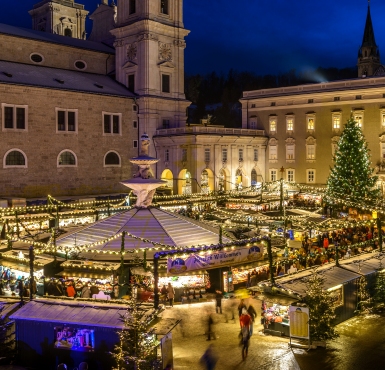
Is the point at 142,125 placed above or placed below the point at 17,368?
above

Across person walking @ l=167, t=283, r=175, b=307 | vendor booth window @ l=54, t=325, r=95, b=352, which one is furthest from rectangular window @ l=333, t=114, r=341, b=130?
vendor booth window @ l=54, t=325, r=95, b=352

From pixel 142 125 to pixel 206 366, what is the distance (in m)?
40.4

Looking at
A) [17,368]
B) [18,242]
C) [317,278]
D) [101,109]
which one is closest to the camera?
[17,368]

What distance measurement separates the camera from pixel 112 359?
1255 cm

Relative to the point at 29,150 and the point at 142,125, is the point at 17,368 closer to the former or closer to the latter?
the point at 29,150

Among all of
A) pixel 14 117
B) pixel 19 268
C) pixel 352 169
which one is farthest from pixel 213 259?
pixel 14 117

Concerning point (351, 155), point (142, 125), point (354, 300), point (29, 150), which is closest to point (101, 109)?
point (142, 125)

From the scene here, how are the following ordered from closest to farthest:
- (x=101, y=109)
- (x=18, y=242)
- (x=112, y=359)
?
(x=112, y=359), (x=18, y=242), (x=101, y=109)

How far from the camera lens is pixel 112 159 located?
161 ft

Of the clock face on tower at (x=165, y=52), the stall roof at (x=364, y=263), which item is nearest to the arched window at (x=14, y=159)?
the clock face on tower at (x=165, y=52)

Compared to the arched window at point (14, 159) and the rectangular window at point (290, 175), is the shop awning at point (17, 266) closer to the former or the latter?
the arched window at point (14, 159)

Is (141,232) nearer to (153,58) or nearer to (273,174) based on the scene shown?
(153,58)

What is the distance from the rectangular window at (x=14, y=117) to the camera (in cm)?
4116

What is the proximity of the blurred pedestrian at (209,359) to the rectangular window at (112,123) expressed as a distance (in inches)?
1431
